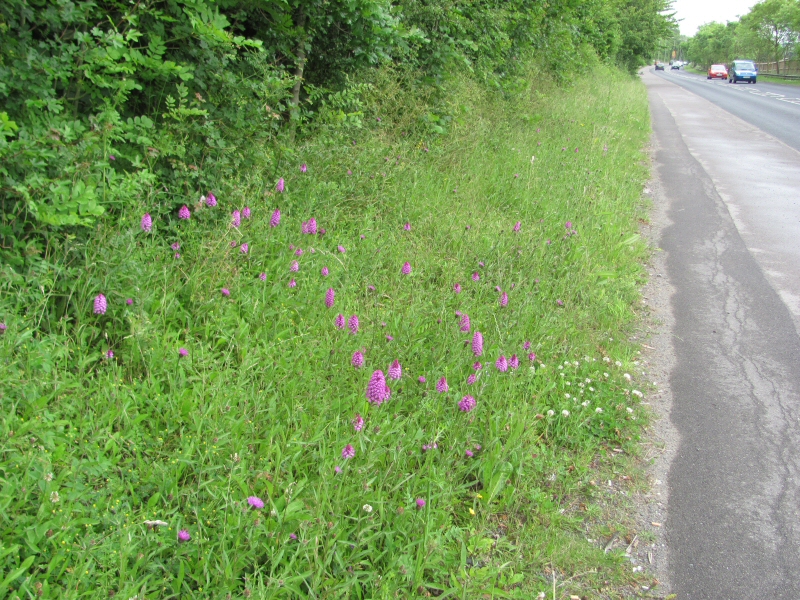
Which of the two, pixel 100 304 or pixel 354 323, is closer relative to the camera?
pixel 100 304

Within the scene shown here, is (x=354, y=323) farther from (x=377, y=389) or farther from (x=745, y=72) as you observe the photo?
(x=745, y=72)

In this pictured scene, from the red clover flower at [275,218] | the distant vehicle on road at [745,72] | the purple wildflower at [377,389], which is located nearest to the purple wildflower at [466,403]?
the purple wildflower at [377,389]

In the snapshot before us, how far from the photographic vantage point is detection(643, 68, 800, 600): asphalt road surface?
2836 mm

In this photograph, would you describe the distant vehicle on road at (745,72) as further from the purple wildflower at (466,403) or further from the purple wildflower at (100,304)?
the purple wildflower at (100,304)

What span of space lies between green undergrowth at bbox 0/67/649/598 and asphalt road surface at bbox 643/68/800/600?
383 mm

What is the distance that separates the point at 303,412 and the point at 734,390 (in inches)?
118

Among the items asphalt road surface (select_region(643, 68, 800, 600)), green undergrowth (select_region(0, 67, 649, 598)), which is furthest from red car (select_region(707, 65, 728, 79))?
green undergrowth (select_region(0, 67, 649, 598))

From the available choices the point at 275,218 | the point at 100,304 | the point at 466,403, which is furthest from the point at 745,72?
the point at 100,304

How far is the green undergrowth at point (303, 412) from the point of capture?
7.18 feet

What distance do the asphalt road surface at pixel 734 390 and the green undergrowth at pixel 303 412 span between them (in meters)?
0.38

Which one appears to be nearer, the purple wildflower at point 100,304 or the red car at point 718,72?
the purple wildflower at point 100,304

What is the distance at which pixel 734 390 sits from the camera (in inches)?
169

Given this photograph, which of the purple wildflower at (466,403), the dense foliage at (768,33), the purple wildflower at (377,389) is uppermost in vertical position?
the dense foliage at (768,33)

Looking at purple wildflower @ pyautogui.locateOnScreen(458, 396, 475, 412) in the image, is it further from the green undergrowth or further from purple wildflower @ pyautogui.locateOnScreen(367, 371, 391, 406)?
purple wildflower @ pyautogui.locateOnScreen(367, 371, 391, 406)
